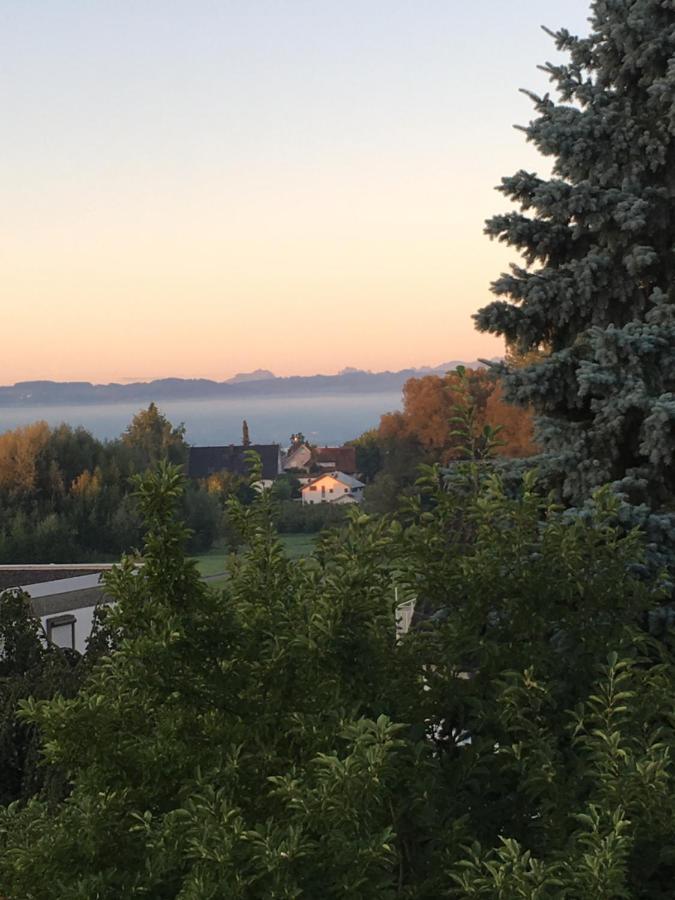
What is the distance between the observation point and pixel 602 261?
33.0ft

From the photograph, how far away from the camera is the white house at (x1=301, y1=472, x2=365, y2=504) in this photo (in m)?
121

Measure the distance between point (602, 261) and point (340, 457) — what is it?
12850 cm

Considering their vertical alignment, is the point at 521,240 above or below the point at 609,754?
above

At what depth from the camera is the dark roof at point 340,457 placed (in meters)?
136

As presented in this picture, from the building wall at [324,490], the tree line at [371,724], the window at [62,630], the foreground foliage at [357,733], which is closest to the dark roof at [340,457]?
the building wall at [324,490]

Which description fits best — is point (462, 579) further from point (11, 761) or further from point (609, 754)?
point (11, 761)

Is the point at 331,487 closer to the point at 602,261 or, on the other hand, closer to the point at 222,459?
the point at 222,459

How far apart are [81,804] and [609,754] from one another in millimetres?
2623

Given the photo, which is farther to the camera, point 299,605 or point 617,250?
point 617,250

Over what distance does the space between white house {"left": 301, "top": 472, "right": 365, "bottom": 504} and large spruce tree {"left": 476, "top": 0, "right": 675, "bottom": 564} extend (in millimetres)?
108209

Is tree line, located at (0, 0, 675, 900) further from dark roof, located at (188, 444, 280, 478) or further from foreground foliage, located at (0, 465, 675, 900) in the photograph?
dark roof, located at (188, 444, 280, 478)

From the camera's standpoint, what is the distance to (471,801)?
238 inches

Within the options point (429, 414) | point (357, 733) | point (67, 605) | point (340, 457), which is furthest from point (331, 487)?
point (357, 733)

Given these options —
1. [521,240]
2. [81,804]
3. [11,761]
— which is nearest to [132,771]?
[81,804]
